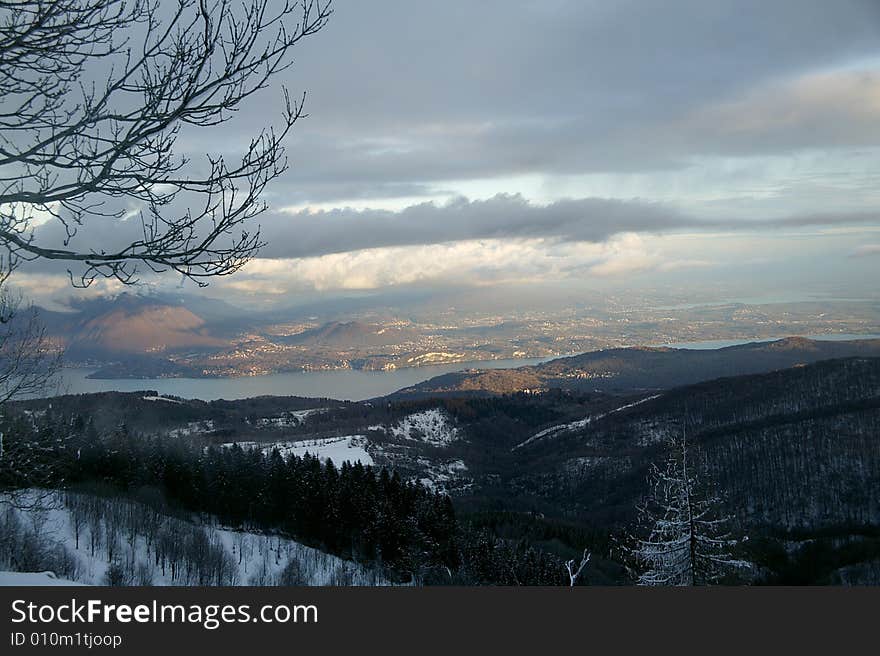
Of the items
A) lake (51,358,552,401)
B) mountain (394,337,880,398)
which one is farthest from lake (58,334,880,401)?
mountain (394,337,880,398)

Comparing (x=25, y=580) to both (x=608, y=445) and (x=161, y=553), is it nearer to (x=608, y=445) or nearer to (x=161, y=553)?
(x=161, y=553)

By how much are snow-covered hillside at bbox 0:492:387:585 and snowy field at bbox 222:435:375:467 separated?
3648cm

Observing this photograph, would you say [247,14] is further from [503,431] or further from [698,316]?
[698,316]

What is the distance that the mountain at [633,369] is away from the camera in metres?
111

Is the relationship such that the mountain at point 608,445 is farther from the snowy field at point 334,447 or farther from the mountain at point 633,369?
the mountain at point 633,369

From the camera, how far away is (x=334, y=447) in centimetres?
7294

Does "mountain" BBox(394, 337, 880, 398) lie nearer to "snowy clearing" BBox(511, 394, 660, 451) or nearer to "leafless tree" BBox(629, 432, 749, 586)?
"snowy clearing" BBox(511, 394, 660, 451)

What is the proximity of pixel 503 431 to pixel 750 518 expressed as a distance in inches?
2168

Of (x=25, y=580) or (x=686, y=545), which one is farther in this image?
(x=686, y=545)

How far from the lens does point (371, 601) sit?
391 cm

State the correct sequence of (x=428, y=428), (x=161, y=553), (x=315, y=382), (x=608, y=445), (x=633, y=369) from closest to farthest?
(x=161, y=553)
(x=608, y=445)
(x=428, y=428)
(x=633, y=369)
(x=315, y=382)

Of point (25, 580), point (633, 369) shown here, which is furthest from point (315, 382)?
point (25, 580)

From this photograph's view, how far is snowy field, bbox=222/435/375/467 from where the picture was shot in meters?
67.1

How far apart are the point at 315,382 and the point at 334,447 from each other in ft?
257
